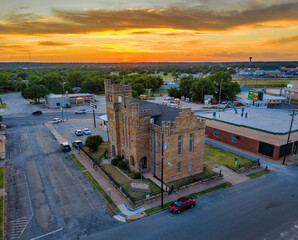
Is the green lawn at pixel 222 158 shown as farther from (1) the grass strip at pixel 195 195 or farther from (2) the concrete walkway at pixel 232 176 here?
(1) the grass strip at pixel 195 195

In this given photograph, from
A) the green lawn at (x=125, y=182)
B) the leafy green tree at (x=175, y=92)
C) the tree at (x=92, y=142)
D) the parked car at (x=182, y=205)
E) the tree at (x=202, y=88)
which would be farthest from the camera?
the leafy green tree at (x=175, y=92)

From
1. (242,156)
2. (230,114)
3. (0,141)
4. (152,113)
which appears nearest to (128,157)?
(152,113)

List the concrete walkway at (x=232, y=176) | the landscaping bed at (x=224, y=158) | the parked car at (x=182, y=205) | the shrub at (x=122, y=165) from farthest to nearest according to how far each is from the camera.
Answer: the landscaping bed at (x=224, y=158)
the shrub at (x=122, y=165)
the concrete walkway at (x=232, y=176)
the parked car at (x=182, y=205)

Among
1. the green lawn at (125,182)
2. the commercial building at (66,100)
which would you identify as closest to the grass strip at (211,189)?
the green lawn at (125,182)

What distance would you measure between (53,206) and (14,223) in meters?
4.59

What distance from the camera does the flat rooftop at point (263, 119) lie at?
4453cm

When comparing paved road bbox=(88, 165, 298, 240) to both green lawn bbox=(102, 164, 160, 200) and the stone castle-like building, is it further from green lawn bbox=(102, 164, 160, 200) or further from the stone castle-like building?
the stone castle-like building

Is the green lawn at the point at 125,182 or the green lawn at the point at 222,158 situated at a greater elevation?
the green lawn at the point at 125,182

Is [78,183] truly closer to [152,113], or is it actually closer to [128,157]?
[128,157]

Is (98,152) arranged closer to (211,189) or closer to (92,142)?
(92,142)

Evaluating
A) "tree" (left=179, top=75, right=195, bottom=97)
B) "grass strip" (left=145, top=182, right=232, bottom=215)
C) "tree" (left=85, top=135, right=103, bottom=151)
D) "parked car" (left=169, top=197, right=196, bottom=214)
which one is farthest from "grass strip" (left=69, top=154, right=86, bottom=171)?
"tree" (left=179, top=75, right=195, bottom=97)

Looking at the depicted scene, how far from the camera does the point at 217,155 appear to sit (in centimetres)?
4450

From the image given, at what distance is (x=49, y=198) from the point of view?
30.0 m

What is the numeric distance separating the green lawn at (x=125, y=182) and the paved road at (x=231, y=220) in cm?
447
